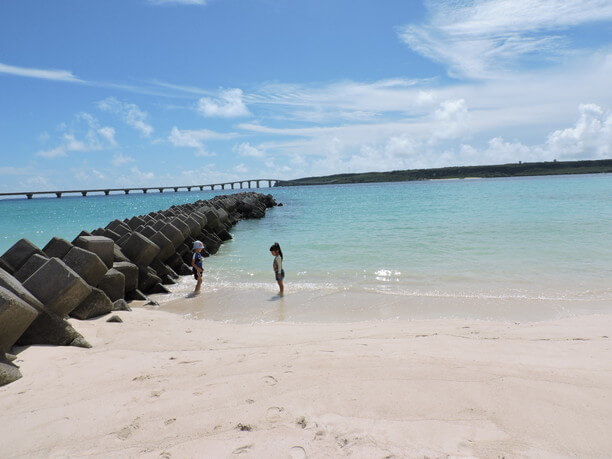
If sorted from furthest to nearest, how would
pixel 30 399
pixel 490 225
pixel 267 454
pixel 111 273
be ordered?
pixel 490 225 → pixel 111 273 → pixel 30 399 → pixel 267 454

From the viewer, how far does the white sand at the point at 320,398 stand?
113 inches

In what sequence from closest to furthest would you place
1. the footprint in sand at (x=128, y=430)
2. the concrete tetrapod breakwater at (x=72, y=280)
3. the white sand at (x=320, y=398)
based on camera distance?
the white sand at (x=320, y=398)
the footprint in sand at (x=128, y=430)
the concrete tetrapod breakwater at (x=72, y=280)

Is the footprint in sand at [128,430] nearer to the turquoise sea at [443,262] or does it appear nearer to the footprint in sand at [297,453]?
the footprint in sand at [297,453]

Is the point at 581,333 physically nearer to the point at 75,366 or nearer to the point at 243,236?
the point at 75,366

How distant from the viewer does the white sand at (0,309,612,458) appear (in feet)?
9.41

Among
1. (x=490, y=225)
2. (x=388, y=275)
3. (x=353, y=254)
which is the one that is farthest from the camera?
(x=490, y=225)

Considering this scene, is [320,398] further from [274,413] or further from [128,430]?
[128,430]

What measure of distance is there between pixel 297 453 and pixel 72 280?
371 centimetres

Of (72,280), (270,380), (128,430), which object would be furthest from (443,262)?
(128,430)

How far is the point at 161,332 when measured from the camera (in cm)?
604

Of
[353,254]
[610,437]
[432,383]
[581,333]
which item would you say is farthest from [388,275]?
[610,437]

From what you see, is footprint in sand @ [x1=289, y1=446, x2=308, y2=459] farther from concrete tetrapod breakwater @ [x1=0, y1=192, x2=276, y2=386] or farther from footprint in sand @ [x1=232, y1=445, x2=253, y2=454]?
concrete tetrapod breakwater @ [x1=0, y1=192, x2=276, y2=386]

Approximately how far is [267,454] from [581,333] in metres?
4.32

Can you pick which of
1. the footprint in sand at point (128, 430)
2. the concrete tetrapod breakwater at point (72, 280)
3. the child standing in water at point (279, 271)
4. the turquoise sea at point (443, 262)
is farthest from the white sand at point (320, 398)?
the child standing in water at point (279, 271)
